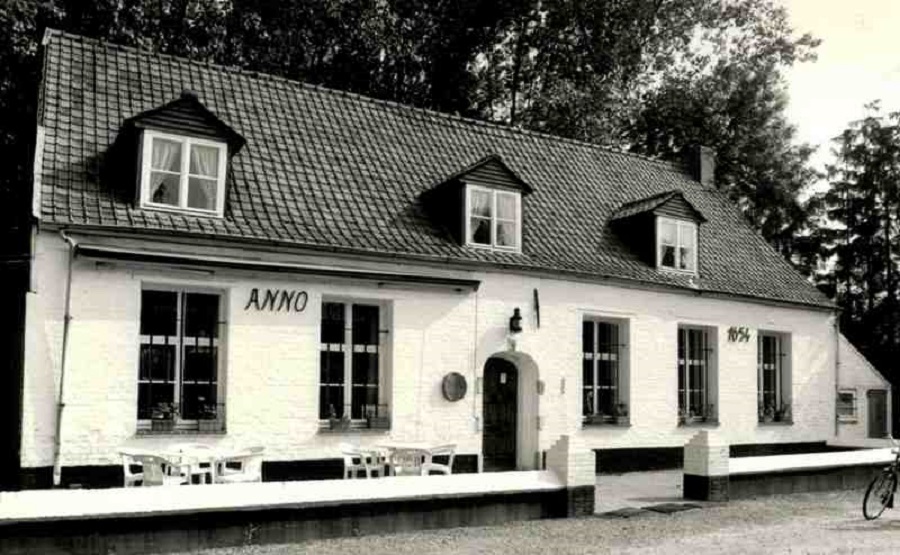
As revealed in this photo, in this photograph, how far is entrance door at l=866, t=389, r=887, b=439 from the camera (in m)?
25.3

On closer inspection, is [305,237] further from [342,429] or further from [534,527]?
[534,527]

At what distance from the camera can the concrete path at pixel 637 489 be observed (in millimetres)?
15383

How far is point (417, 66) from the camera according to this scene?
107ft

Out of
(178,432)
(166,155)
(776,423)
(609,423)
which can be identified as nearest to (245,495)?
(178,432)

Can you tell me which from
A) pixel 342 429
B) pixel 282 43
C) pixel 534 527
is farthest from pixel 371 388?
pixel 282 43

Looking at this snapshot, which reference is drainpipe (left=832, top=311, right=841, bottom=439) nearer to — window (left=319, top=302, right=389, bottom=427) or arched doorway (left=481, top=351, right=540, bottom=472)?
arched doorway (left=481, top=351, right=540, bottom=472)

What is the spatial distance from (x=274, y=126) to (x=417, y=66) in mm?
15450

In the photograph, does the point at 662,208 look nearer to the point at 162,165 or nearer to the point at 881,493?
the point at 881,493

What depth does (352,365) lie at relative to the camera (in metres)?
16.8

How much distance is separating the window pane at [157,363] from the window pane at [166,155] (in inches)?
110

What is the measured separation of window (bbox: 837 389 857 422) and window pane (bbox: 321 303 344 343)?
1422 cm

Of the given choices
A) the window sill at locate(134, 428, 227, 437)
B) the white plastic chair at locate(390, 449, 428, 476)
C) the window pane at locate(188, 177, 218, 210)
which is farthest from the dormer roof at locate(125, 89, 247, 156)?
the white plastic chair at locate(390, 449, 428, 476)

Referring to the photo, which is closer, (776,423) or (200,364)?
(200,364)

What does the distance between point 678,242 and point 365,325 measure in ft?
26.7
